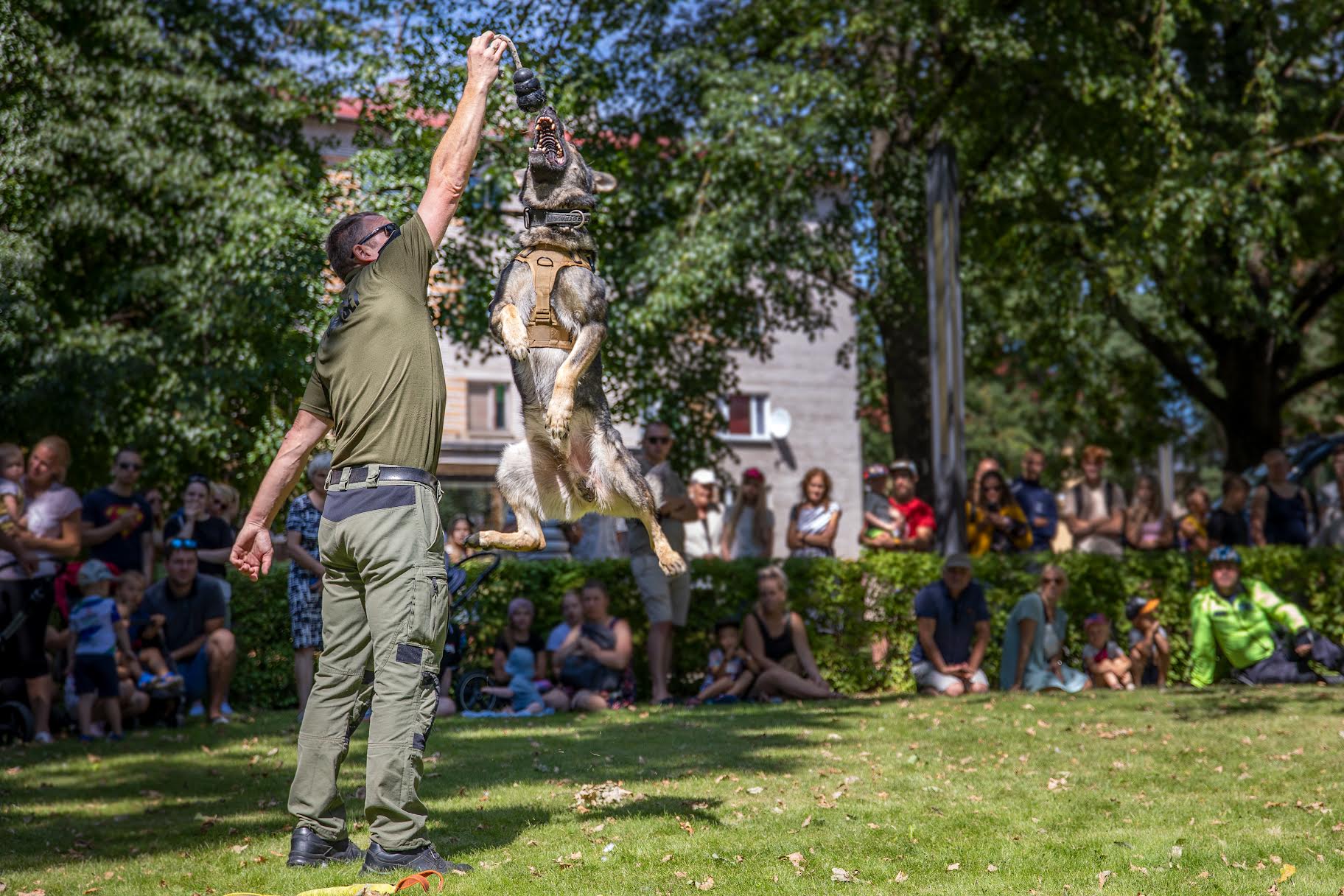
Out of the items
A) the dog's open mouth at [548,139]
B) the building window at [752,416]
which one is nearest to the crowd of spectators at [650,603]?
the dog's open mouth at [548,139]

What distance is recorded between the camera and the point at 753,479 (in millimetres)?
12688

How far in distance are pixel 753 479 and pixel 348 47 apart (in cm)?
580

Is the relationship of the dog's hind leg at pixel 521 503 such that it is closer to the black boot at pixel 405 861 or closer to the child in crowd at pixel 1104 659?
the black boot at pixel 405 861

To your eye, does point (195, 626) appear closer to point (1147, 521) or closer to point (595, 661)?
point (595, 661)

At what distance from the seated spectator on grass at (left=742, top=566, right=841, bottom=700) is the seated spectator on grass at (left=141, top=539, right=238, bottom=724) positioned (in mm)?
3936

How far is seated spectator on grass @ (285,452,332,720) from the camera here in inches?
360

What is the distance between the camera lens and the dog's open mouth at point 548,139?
4613mm

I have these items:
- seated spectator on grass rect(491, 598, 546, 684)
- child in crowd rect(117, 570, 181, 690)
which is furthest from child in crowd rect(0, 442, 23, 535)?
seated spectator on grass rect(491, 598, 546, 684)

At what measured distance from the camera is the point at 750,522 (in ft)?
42.9

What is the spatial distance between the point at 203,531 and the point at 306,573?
1666 millimetres

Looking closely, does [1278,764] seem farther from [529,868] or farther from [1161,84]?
[1161,84]

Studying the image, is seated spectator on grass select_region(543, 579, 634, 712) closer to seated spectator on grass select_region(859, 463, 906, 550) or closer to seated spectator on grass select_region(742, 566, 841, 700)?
seated spectator on grass select_region(742, 566, 841, 700)

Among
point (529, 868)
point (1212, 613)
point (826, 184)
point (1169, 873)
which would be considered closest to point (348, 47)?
point (826, 184)

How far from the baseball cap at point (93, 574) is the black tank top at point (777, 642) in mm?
4764
